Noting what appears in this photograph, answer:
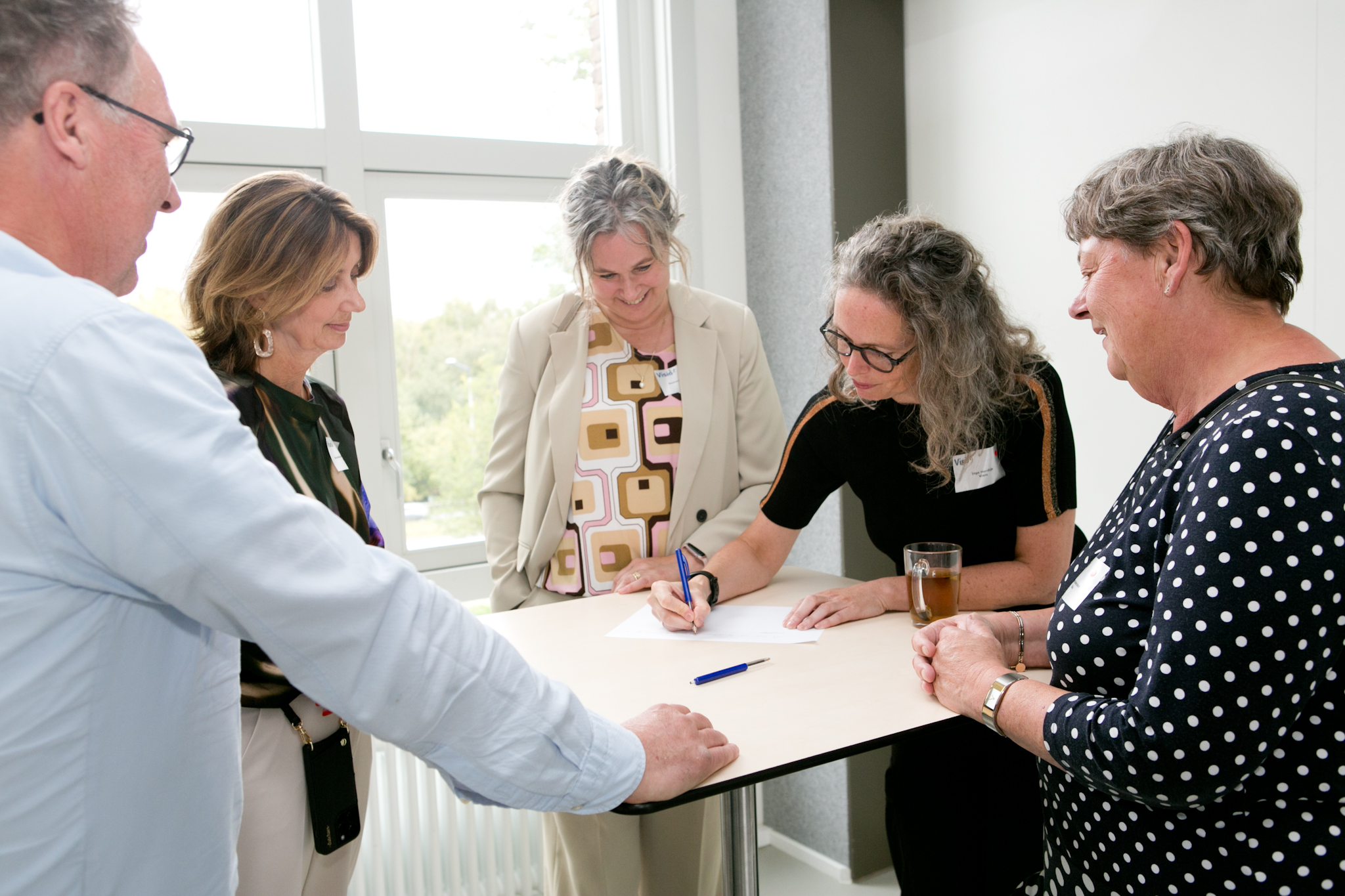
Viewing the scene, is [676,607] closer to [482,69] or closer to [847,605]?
[847,605]

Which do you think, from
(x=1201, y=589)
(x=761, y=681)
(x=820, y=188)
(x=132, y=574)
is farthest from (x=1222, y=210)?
(x=820, y=188)

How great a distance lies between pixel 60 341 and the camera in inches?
26.2

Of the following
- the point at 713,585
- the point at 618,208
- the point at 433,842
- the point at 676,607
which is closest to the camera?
the point at 676,607

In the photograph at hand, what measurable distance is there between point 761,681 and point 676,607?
0.29 meters

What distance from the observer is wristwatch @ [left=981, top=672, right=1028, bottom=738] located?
1.16 meters

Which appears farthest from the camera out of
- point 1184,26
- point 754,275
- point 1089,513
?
point 754,275

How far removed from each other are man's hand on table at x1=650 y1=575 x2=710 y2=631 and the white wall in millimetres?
1371

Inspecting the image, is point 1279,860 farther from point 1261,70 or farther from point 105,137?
point 1261,70

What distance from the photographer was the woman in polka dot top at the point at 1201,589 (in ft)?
2.89

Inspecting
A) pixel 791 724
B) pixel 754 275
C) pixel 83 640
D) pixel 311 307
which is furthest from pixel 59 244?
pixel 754 275

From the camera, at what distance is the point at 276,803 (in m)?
1.38

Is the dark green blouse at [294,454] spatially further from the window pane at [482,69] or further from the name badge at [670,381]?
the window pane at [482,69]

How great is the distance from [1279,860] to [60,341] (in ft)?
3.89

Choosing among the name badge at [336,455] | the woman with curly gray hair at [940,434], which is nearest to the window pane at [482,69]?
the name badge at [336,455]
